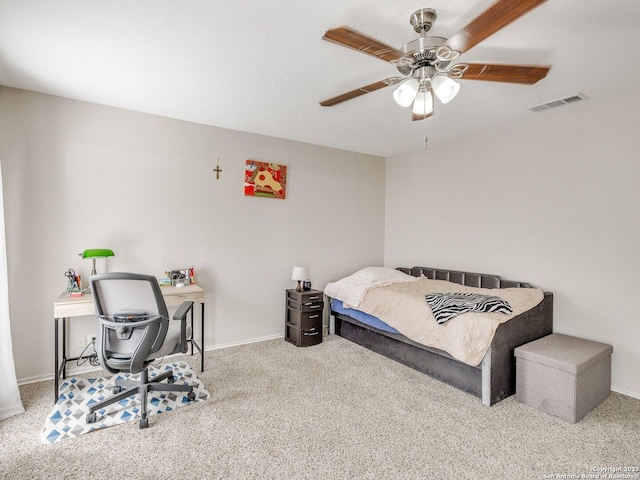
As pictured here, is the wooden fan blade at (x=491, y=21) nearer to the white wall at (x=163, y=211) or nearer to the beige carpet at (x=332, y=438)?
the beige carpet at (x=332, y=438)

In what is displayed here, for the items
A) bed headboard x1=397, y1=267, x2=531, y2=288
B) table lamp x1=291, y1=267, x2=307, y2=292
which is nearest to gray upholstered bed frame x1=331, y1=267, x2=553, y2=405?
bed headboard x1=397, y1=267, x2=531, y2=288

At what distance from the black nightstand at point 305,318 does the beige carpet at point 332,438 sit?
3.09 feet

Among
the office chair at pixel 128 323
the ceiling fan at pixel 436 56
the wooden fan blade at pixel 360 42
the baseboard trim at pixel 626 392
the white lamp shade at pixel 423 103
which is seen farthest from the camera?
the baseboard trim at pixel 626 392

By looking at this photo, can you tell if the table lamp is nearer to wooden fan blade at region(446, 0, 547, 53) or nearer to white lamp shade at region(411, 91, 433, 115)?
white lamp shade at region(411, 91, 433, 115)

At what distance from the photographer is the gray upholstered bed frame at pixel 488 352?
262 cm

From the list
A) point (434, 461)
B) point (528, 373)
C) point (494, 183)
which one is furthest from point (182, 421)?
point (494, 183)

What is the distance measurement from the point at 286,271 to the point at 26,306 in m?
2.49

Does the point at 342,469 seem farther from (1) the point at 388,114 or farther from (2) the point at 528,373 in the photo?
(1) the point at 388,114

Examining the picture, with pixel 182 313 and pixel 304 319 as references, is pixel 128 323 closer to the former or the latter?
pixel 182 313

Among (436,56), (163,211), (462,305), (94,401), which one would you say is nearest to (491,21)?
(436,56)

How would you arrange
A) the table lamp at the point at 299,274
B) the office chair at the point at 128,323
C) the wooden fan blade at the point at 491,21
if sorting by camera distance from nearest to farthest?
the wooden fan blade at the point at 491,21, the office chair at the point at 128,323, the table lamp at the point at 299,274

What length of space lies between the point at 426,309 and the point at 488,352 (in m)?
0.64

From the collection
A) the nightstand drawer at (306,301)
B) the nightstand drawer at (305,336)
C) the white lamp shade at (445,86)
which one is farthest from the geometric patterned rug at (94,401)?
the white lamp shade at (445,86)

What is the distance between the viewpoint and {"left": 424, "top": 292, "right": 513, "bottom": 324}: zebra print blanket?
285 centimetres
